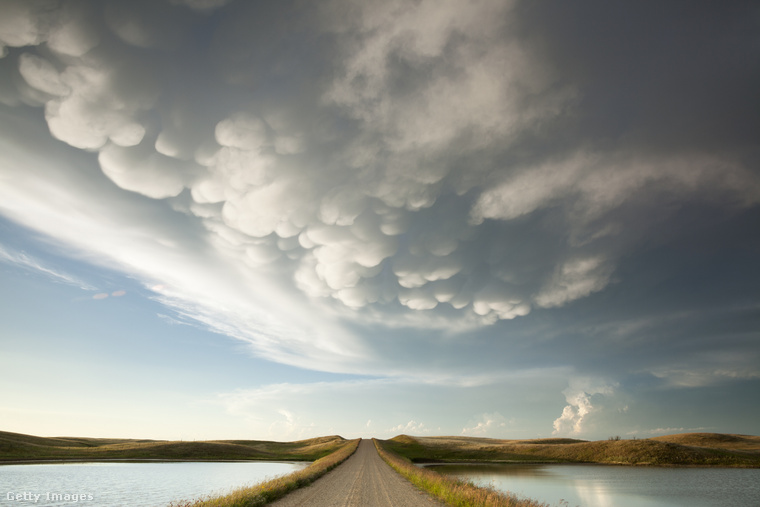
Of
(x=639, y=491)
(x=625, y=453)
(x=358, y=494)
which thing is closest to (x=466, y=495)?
(x=358, y=494)

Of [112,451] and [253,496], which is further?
[112,451]

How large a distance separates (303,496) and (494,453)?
3466 inches

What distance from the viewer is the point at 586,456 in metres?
85.3

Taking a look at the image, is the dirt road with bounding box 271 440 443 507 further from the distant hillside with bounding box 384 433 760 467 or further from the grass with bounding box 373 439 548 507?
the distant hillside with bounding box 384 433 760 467

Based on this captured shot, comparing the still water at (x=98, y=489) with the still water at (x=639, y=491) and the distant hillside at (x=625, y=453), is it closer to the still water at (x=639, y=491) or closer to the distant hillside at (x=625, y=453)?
the still water at (x=639, y=491)

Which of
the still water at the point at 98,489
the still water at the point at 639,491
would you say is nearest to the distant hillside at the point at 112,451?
the still water at the point at 98,489

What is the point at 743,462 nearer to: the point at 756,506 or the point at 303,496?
the point at 756,506

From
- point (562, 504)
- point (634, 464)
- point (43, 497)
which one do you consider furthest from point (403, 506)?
point (634, 464)
